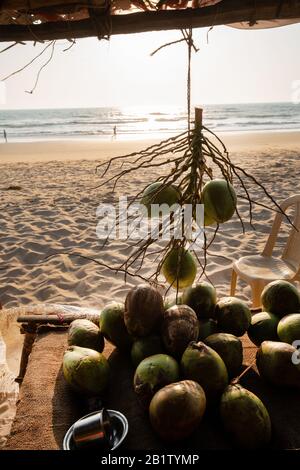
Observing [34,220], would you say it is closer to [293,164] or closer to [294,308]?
[294,308]

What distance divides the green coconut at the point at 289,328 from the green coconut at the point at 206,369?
0.98ft

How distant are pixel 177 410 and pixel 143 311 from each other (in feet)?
1.22

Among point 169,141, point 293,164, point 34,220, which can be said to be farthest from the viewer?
point 293,164

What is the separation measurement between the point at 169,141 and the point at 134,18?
0.57m

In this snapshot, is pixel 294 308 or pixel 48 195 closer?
pixel 294 308

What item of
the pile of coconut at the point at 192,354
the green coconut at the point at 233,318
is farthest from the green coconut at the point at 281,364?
the green coconut at the point at 233,318

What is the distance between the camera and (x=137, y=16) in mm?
1428

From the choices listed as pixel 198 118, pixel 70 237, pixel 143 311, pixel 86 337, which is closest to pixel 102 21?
pixel 198 118

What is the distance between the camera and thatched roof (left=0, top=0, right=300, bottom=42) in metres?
1.36

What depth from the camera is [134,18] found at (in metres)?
1.43

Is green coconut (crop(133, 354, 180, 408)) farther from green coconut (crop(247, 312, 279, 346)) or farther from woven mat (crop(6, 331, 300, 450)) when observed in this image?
green coconut (crop(247, 312, 279, 346))

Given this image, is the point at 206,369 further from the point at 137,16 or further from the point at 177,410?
the point at 137,16

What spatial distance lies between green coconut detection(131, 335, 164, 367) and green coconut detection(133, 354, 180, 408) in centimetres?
9
